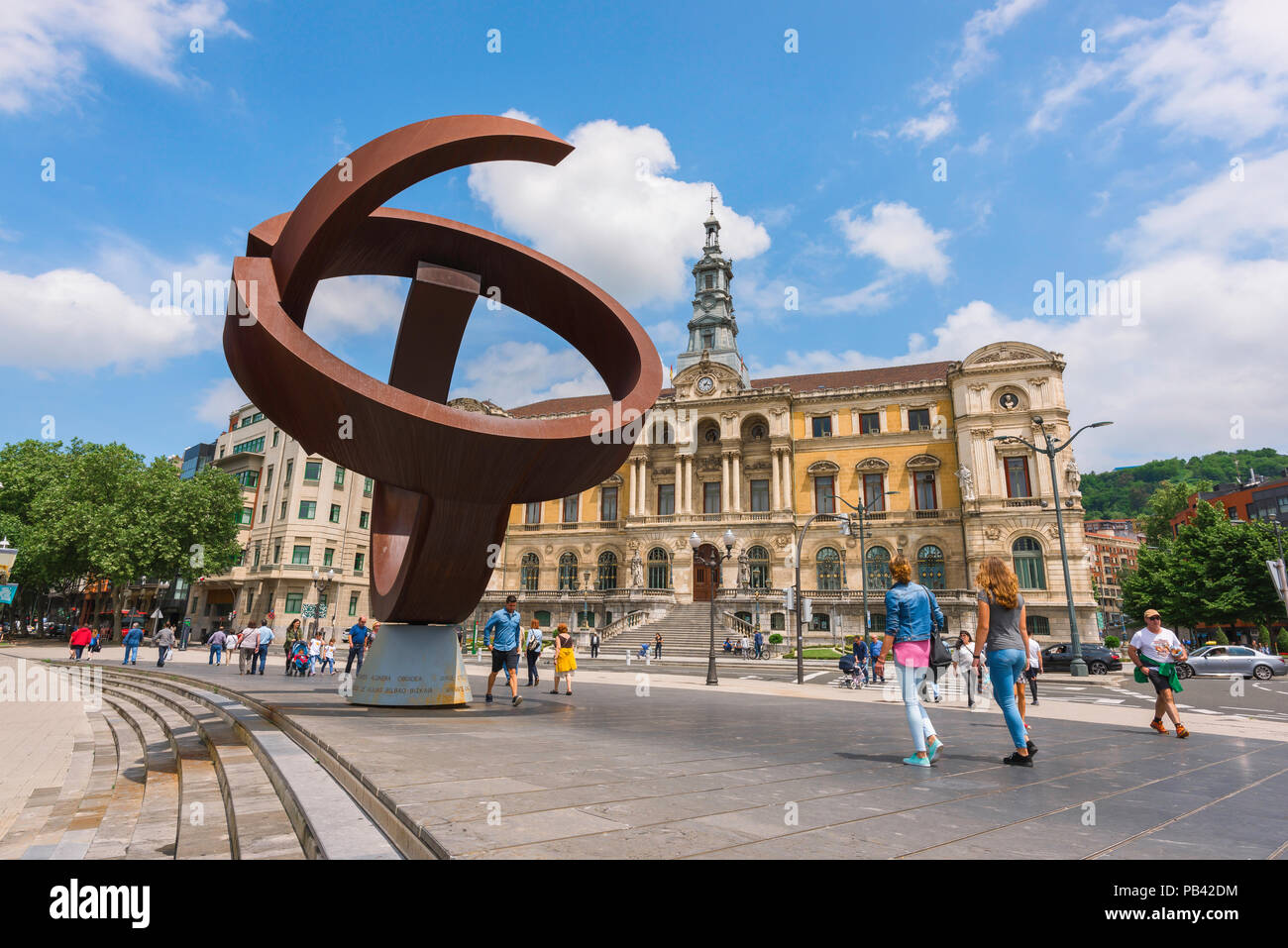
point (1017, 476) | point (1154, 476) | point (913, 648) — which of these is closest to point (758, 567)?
point (1017, 476)

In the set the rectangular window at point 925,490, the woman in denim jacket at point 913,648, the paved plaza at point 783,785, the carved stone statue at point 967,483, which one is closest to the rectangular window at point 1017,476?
the carved stone statue at point 967,483

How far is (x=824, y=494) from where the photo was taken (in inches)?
1813

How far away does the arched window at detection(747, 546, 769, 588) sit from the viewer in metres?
43.9

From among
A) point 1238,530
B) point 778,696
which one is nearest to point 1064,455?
point 1238,530

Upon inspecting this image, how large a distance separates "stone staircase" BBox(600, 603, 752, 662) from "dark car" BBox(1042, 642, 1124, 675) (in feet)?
49.1

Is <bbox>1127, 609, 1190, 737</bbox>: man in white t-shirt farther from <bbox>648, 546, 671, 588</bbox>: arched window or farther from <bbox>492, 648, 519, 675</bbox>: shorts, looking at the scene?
<bbox>648, 546, 671, 588</bbox>: arched window

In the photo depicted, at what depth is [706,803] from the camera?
13.8ft

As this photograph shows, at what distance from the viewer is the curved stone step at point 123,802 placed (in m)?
4.41

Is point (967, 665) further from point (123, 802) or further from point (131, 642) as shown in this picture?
point (131, 642)

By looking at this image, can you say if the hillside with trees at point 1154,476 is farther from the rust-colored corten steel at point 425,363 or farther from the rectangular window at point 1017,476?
the rust-colored corten steel at point 425,363

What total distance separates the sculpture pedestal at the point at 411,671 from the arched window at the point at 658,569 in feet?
119

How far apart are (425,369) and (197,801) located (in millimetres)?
7228
